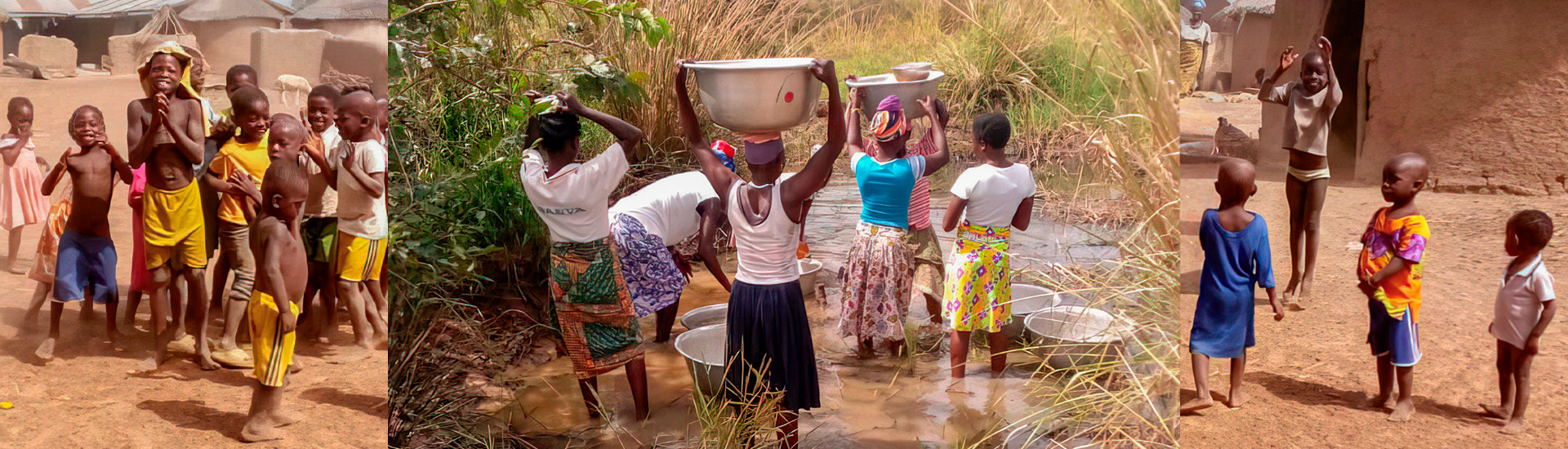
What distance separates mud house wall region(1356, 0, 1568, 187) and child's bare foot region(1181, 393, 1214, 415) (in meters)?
1.55

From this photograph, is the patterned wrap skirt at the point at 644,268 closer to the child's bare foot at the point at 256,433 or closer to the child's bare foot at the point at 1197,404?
the child's bare foot at the point at 256,433

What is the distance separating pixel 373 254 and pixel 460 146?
663mm

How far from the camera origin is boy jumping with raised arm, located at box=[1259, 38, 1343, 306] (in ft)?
14.9

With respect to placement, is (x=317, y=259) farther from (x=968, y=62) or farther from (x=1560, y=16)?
(x=1560, y=16)

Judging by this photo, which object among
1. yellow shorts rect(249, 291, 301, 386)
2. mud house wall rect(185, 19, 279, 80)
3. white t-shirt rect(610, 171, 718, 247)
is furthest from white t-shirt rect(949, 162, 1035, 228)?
mud house wall rect(185, 19, 279, 80)

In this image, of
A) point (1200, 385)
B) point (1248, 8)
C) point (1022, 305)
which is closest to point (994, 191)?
point (1022, 305)

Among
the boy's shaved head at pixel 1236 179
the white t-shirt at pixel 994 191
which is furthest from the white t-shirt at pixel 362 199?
the boy's shaved head at pixel 1236 179

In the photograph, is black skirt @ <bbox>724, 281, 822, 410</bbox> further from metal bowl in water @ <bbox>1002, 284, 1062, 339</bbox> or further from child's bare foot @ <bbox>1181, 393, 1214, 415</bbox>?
child's bare foot @ <bbox>1181, 393, 1214, 415</bbox>

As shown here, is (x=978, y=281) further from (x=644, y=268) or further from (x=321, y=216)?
(x=321, y=216)

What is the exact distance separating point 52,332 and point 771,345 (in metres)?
2.85

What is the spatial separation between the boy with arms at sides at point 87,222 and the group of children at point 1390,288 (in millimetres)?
4356

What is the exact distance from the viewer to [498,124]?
13.7 ft

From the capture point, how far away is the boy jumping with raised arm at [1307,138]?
179 inches

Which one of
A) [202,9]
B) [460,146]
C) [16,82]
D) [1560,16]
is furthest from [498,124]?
[1560,16]
